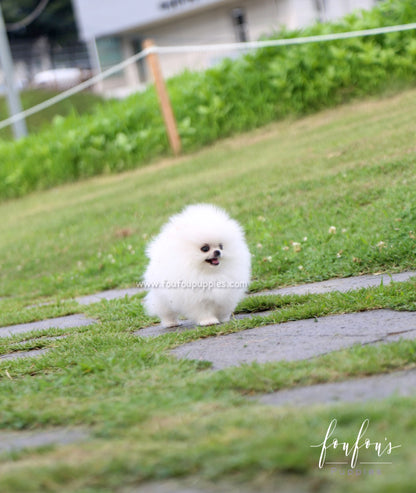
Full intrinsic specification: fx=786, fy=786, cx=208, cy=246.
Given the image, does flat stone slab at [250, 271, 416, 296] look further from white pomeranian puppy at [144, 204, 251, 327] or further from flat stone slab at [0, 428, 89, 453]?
flat stone slab at [0, 428, 89, 453]

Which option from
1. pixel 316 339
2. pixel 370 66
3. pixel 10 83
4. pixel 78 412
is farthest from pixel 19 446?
pixel 10 83

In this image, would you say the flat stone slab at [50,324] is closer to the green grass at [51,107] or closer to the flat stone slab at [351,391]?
the flat stone slab at [351,391]

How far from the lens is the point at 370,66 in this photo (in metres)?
14.1

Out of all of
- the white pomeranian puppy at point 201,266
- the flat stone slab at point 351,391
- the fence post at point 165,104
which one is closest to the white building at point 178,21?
the fence post at point 165,104

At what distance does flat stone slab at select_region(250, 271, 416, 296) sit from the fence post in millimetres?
8372

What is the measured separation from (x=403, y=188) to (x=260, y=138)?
6336mm

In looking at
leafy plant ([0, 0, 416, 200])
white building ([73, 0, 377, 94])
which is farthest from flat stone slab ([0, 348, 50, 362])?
white building ([73, 0, 377, 94])

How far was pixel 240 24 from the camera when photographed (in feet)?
108

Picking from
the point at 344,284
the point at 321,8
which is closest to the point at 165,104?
the point at 344,284

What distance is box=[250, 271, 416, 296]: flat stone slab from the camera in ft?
18.7

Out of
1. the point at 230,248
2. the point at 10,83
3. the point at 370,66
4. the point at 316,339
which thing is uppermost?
the point at 10,83

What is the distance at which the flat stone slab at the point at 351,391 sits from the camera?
316 centimetres

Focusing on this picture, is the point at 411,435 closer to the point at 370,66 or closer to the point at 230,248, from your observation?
the point at 230,248

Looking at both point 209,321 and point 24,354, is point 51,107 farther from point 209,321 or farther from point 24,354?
point 209,321
